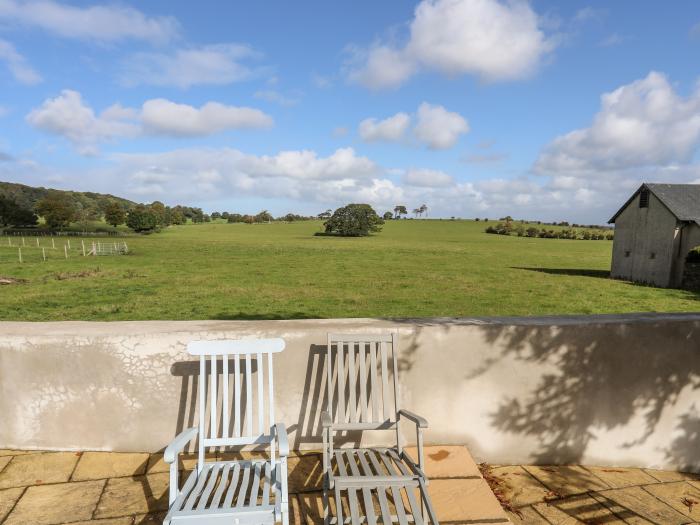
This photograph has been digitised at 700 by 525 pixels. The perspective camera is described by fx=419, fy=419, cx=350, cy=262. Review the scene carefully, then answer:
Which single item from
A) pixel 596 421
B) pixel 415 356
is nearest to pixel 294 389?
pixel 415 356

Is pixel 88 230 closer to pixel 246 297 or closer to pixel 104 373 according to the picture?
pixel 246 297

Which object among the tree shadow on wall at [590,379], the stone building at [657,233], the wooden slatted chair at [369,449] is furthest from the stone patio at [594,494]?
the stone building at [657,233]

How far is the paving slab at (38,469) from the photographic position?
314 cm

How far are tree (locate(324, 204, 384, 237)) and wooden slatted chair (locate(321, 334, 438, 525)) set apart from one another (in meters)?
71.6

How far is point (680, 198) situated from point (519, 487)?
98.8 feet

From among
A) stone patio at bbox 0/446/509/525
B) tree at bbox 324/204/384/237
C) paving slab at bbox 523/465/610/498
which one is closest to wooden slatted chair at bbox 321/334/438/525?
stone patio at bbox 0/446/509/525

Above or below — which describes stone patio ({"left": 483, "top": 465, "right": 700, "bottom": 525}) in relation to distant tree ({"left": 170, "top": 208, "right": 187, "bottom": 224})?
below

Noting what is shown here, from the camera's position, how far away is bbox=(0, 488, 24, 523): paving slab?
282cm

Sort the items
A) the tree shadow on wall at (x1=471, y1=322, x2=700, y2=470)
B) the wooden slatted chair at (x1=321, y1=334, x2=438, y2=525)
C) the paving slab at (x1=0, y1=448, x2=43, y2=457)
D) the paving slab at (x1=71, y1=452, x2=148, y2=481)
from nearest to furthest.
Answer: the wooden slatted chair at (x1=321, y1=334, x2=438, y2=525), the paving slab at (x1=71, y1=452, x2=148, y2=481), the paving slab at (x1=0, y1=448, x2=43, y2=457), the tree shadow on wall at (x1=471, y1=322, x2=700, y2=470)

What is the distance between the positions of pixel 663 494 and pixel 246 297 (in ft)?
52.3

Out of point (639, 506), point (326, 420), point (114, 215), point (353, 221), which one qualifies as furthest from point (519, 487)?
point (114, 215)

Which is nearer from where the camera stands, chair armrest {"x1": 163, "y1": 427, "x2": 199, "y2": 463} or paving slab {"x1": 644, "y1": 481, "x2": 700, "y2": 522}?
chair armrest {"x1": 163, "y1": 427, "x2": 199, "y2": 463}

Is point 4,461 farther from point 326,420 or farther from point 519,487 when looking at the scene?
point 519,487

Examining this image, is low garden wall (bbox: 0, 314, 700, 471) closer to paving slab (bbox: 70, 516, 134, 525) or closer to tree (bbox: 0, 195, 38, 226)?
paving slab (bbox: 70, 516, 134, 525)
